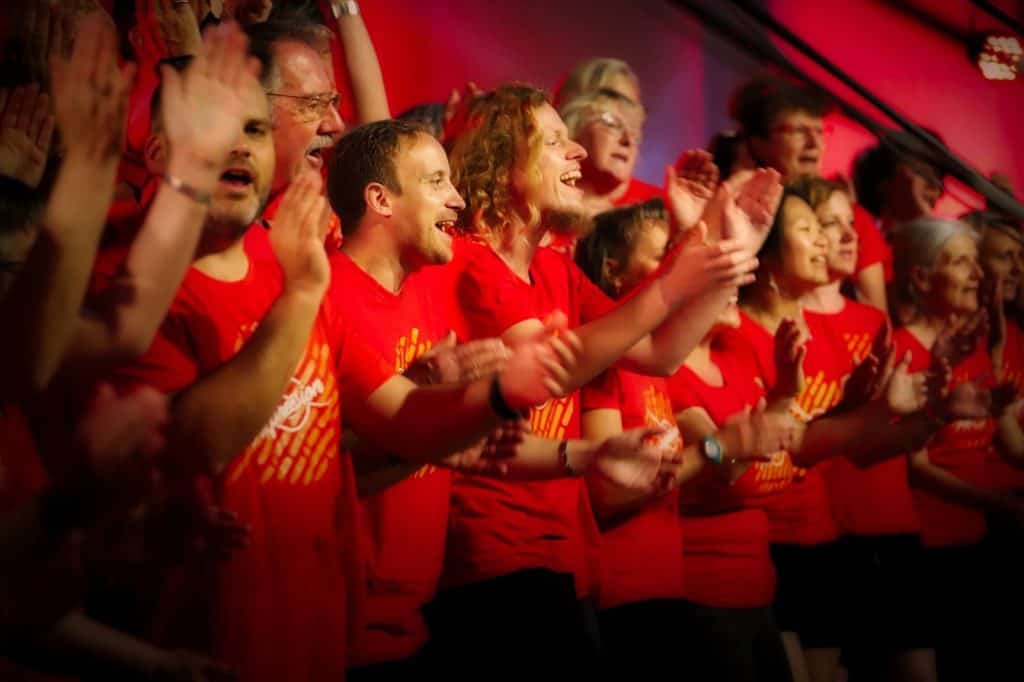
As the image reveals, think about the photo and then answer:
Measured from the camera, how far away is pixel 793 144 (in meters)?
3.32

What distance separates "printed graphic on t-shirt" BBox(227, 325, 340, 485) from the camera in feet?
5.40

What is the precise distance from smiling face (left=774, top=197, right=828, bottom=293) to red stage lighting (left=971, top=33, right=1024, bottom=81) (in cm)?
108

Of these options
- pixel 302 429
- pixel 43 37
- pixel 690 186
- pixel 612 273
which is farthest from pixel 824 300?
pixel 43 37

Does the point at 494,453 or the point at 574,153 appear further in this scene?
the point at 574,153

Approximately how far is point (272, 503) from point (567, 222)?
88cm

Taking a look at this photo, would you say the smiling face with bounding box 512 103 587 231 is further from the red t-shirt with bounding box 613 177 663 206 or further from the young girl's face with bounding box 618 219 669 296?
the red t-shirt with bounding box 613 177 663 206

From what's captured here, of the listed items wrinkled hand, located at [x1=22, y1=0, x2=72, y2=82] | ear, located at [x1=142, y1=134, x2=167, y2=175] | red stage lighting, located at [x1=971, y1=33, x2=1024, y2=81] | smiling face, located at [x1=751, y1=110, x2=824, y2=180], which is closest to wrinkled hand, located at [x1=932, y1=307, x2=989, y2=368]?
smiling face, located at [x1=751, y1=110, x2=824, y2=180]

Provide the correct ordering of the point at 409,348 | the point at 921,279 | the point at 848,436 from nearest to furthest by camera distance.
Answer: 1. the point at 409,348
2. the point at 848,436
3. the point at 921,279

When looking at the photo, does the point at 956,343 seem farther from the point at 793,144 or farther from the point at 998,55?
the point at 998,55

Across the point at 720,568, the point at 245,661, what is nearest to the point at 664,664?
the point at 720,568

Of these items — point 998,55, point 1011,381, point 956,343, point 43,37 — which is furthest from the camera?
point 998,55

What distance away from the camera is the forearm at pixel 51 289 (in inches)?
53.3

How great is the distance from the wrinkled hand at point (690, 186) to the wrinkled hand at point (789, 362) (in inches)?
11.4

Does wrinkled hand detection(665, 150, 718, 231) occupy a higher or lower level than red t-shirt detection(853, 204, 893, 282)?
higher
